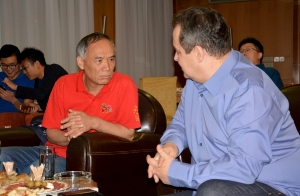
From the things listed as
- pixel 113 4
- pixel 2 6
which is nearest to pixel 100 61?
pixel 2 6

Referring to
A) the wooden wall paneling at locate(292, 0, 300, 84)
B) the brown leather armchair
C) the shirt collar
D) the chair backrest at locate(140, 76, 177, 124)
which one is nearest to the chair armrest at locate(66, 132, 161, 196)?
the brown leather armchair

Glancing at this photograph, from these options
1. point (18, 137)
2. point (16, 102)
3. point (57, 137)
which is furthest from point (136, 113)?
point (16, 102)

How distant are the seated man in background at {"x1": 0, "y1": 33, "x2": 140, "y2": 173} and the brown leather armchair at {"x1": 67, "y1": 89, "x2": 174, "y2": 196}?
0.33 ft

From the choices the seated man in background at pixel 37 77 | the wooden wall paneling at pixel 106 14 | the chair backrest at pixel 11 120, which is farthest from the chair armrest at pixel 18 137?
the wooden wall paneling at pixel 106 14

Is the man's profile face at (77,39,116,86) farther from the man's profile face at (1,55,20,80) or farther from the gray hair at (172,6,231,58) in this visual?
the man's profile face at (1,55,20,80)

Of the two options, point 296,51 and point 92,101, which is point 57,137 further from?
point 296,51

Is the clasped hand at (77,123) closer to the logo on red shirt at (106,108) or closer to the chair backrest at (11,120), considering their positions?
the logo on red shirt at (106,108)

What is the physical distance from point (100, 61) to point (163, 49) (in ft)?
18.0

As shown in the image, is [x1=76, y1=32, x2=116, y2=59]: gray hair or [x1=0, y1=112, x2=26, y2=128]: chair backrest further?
[x1=0, y1=112, x2=26, y2=128]: chair backrest

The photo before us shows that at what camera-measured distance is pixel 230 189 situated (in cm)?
153

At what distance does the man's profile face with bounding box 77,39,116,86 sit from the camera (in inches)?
104

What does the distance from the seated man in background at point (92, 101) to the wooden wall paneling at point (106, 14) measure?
3.81 metres

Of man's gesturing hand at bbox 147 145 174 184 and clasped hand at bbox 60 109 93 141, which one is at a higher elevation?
clasped hand at bbox 60 109 93 141

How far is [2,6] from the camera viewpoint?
16.6 feet
